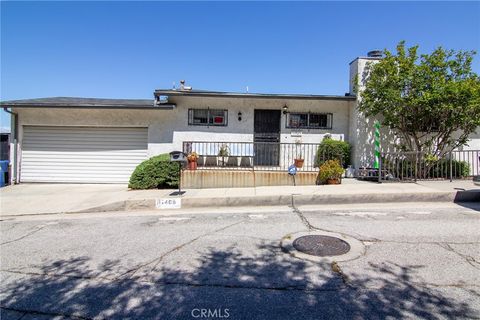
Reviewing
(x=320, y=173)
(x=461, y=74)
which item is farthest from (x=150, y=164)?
(x=461, y=74)

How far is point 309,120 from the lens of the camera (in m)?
11.5

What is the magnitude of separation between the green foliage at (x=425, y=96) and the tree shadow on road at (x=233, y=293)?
7.60 metres

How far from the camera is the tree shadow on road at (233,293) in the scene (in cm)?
263

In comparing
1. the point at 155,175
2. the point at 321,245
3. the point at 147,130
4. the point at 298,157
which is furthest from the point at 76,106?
the point at 321,245

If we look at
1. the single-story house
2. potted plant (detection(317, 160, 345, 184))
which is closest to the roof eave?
the single-story house

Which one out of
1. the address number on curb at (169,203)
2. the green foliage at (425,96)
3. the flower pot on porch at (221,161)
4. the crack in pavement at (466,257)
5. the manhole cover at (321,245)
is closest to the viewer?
the crack in pavement at (466,257)

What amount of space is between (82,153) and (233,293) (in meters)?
10.8

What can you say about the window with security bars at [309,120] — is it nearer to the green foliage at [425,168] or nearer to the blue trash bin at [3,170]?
the green foliage at [425,168]

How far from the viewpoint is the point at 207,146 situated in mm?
10766

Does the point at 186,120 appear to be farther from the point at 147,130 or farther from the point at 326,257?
the point at 326,257

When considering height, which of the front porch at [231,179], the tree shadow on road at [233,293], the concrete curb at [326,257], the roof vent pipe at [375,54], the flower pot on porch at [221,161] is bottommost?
the tree shadow on road at [233,293]

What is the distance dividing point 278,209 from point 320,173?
304cm

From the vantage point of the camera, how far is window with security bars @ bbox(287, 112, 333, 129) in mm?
11484

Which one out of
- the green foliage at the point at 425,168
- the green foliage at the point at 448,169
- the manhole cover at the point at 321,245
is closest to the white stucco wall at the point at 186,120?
the green foliage at the point at 425,168
